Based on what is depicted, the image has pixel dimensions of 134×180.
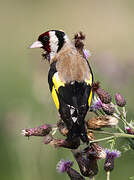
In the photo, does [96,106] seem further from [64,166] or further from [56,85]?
[64,166]

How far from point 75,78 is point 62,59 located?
1.00 ft

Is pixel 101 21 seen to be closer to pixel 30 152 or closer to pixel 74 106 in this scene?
pixel 30 152

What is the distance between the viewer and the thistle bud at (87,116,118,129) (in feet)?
9.85

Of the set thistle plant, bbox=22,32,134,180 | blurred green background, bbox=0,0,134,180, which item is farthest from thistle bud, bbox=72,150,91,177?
blurred green background, bbox=0,0,134,180

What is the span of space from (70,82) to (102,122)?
0.37m

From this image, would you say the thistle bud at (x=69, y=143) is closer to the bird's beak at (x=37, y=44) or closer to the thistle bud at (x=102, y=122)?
the thistle bud at (x=102, y=122)

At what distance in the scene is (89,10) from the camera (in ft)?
53.2

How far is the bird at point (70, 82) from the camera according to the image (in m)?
3.00

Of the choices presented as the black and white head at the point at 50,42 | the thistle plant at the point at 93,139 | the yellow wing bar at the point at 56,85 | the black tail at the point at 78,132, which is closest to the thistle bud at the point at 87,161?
the thistle plant at the point at 93,139

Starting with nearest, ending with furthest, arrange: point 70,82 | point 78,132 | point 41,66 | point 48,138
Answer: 1. point 78,132
2. point 48,138
3. point 70,82
4. point 41,66

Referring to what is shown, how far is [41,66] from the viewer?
4918 mm

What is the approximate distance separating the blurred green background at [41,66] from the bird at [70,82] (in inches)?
35.7

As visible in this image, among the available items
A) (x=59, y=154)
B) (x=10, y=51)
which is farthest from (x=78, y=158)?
(x=10, y=51)

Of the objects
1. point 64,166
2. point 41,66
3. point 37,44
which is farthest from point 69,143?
point 41,66
